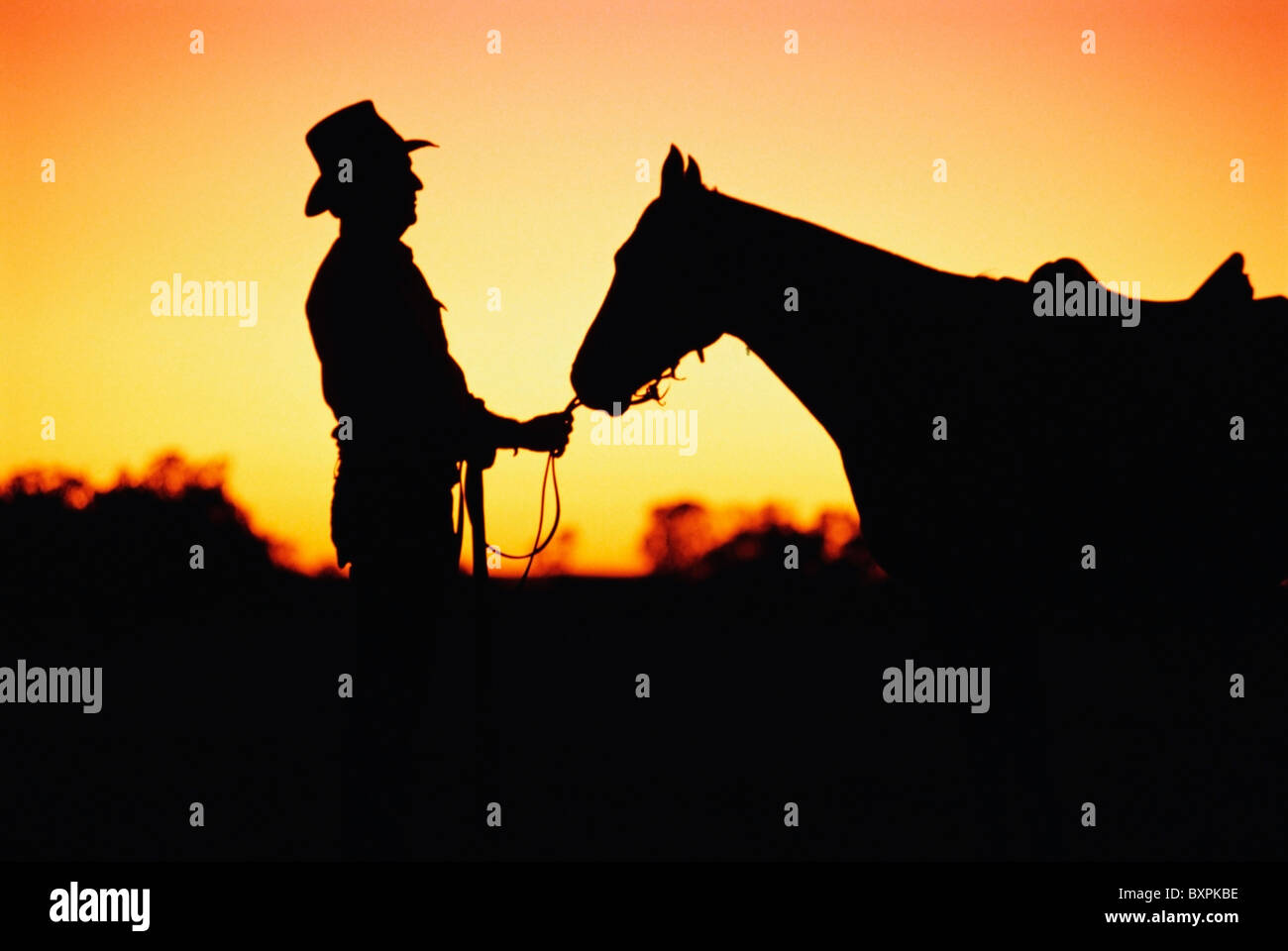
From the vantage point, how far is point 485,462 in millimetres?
3545

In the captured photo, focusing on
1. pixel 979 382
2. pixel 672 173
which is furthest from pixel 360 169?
pixel 979 382

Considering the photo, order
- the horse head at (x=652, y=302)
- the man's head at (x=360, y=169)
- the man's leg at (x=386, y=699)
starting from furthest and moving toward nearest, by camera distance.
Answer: the horse head at (x=652, y=302), the man's head at (x=360, y=169), the man's leg at (x=386, y=699)

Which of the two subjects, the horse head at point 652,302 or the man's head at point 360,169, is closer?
the man's head at point 360,169

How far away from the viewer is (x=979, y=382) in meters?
3.58

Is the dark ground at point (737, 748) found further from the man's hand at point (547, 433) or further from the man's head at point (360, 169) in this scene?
the man's head at point (360, 169)

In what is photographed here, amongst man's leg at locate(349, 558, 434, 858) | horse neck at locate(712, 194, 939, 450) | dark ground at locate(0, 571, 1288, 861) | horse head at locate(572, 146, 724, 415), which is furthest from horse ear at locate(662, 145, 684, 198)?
dark ground at locate(0, 571, 1288, 861)

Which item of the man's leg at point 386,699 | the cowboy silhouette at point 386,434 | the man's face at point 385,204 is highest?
the man's face at point 385,204

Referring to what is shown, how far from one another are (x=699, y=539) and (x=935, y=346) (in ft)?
38.9

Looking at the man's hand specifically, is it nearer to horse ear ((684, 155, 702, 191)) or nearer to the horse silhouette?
the horse silhouette

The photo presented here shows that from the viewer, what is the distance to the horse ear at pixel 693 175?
3672 millimetres

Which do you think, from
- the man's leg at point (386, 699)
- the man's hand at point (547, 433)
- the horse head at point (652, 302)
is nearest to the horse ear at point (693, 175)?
the horse head at point (652, 302)

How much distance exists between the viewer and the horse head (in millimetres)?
3648
